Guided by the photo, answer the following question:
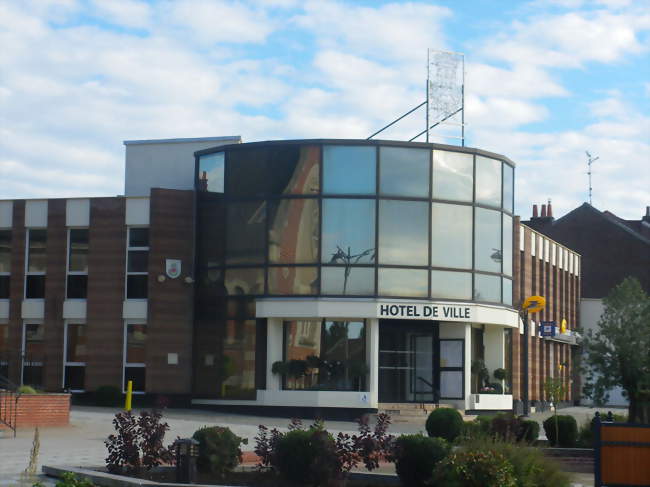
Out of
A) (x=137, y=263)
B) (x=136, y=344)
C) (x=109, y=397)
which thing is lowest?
(x=109, y=397)

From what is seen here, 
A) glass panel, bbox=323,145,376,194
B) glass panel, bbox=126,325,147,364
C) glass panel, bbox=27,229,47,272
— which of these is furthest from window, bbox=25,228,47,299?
glass panel, bbox=323,145,376,194

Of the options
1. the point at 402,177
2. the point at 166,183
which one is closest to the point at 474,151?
the point at 402,177

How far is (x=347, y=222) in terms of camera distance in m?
33.8

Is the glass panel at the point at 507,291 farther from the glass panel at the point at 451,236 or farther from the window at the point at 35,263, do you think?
the window at the point at 35,263

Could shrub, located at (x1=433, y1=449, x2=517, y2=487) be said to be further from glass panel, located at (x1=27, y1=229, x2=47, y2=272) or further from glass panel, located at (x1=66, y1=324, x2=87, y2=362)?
glass panel, located at (x1=27, y1=229, x2=47, y2=272)

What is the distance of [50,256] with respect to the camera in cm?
3647

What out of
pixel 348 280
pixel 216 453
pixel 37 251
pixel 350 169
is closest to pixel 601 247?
pixel 350 169

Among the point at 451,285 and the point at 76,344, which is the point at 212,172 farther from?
the point at 451,285

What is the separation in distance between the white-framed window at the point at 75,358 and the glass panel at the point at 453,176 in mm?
12472

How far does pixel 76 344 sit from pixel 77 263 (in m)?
2.70

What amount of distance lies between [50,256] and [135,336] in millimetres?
4091

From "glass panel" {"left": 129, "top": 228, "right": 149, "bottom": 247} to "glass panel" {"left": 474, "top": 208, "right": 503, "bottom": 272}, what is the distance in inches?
424

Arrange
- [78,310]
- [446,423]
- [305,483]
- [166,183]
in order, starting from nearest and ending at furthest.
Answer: [305,483]
[446,423]
[78,310]
[166,183]

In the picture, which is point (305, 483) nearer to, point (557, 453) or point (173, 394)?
point (557, 453)
